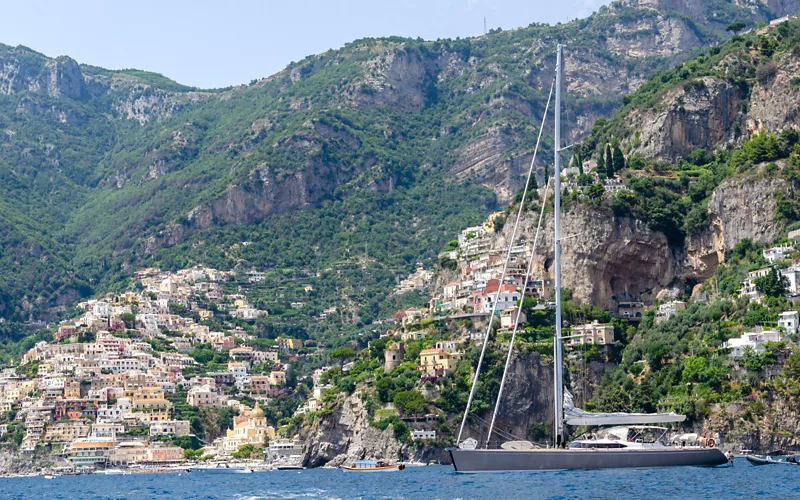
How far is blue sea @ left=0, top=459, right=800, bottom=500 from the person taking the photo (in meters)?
60.7

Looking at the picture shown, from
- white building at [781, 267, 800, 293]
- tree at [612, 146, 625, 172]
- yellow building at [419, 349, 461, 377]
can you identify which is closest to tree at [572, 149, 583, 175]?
tree at [612, 146, 625, 172]

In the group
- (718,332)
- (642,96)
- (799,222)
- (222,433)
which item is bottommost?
(222,433)

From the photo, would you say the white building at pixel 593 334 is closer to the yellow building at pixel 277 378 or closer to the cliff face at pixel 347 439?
the cliff face at pixel 347 439

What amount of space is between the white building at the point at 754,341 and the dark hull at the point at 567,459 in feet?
98.6

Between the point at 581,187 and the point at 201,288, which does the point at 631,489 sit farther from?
the point at 201,288

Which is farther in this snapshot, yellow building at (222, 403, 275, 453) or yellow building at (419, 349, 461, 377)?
yellow building at (222, 403, 275, 453)

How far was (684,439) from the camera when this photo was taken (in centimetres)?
7425

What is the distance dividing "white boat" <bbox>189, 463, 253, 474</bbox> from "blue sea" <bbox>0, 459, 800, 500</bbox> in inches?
960

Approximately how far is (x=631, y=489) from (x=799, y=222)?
5680cm

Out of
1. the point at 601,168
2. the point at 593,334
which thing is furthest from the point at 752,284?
the point at 601,168

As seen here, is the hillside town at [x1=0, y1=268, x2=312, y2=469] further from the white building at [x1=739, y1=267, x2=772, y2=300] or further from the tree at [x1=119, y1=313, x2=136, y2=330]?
the white building at [x1=739, y1=267, x2=772, y2=300]

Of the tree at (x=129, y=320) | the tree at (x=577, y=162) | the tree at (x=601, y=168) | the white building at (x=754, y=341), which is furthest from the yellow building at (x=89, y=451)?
the white building at (x=754, y=341)

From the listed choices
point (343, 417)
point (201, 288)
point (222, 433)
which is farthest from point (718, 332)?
point (201, 288)

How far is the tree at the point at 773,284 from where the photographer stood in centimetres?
10444
